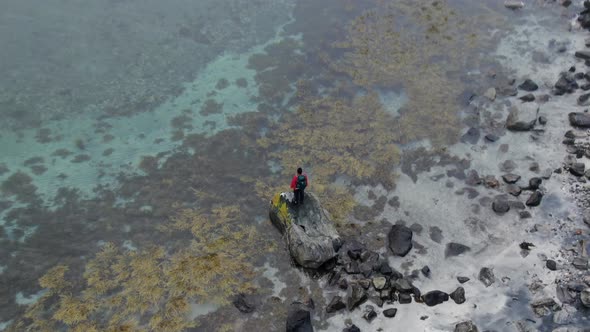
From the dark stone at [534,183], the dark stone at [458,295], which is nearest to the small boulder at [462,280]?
the dark stone at [458,295]

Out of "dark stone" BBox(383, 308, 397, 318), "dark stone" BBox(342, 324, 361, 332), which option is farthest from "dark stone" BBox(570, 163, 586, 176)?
"dark stone" BBox(342, 324, 361, 332)

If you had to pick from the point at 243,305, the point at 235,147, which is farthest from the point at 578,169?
the point at 235,147

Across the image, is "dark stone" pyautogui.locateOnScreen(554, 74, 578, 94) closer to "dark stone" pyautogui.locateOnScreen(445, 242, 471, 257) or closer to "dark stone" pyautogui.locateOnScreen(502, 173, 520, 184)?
"dark stone" pyautogui.locateOnScreen(502, 173, 520, 184)

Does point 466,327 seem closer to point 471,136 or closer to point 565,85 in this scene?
point 471,136

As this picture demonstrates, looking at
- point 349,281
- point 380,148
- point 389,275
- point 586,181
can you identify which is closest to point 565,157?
point 586,181

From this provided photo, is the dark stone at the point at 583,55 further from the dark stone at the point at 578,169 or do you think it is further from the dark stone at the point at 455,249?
the dark stone at the point at 455,249

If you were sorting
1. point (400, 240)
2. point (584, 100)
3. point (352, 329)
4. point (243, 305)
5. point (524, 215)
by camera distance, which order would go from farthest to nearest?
point (584, 100) < point (524, 215) < point (400, 240) < point (243, 305) < point (352, 329)
